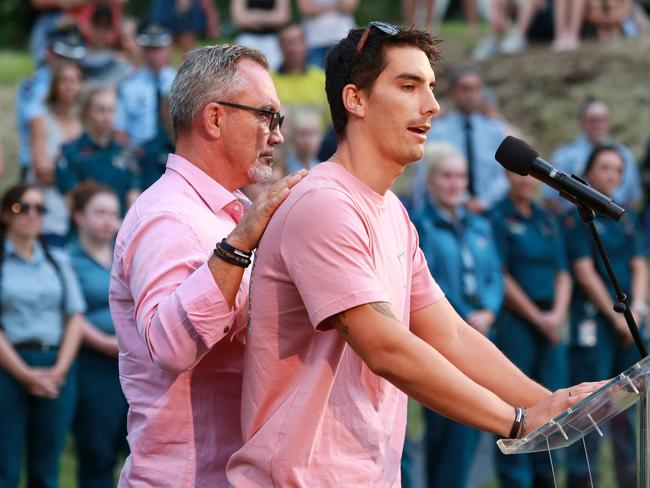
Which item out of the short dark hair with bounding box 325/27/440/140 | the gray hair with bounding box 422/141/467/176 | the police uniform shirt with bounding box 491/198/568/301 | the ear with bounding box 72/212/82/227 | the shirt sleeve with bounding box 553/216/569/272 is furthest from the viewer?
the shirt sleeve with bounding box 553/216/569/272

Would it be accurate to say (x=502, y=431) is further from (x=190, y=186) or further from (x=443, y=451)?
(x=443, y=451)

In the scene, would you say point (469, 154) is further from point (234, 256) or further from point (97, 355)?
point (234, 256)

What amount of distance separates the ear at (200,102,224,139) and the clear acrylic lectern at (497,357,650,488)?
4.46 feet

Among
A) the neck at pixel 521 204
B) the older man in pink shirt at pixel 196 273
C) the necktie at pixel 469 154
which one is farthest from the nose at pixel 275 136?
the necktie at pixel 469 154

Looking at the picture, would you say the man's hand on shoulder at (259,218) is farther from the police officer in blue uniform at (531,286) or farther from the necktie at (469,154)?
the necktie at (469,154)

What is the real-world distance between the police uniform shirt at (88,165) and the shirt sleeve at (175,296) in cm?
536

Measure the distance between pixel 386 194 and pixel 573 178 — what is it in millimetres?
547

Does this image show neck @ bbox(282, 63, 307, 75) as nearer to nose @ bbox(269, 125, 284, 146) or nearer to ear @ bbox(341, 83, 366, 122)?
nose @ bbox(269, 125, 284, 146)

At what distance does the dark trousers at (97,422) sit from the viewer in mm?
7457

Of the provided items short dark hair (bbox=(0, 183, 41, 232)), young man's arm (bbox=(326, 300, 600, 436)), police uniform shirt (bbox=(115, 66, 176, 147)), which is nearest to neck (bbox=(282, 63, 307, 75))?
police uniform shirt (bbox=(115, 66, 176, 147))

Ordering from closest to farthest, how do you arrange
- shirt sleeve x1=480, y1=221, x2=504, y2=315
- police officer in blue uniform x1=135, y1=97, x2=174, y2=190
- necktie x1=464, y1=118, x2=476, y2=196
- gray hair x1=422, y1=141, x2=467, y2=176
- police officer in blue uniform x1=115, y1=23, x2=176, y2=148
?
shirt sleeve x1=480, y1=221, x2=504, y2=315 < gray hair x1=422, y1=141, x2=467, y2=176 < police officer in blue uniform x1=135, y1=97, x2=174, y2=190 < necktie x1=464, y1=118, x2=476, y2=196 < police officer in blue uniform x1=115, y1=23, x2=176, y2=148

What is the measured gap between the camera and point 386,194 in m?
3.62

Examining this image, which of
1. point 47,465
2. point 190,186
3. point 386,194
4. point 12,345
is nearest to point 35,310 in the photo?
point 12,345

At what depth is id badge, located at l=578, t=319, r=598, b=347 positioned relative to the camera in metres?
8.77
